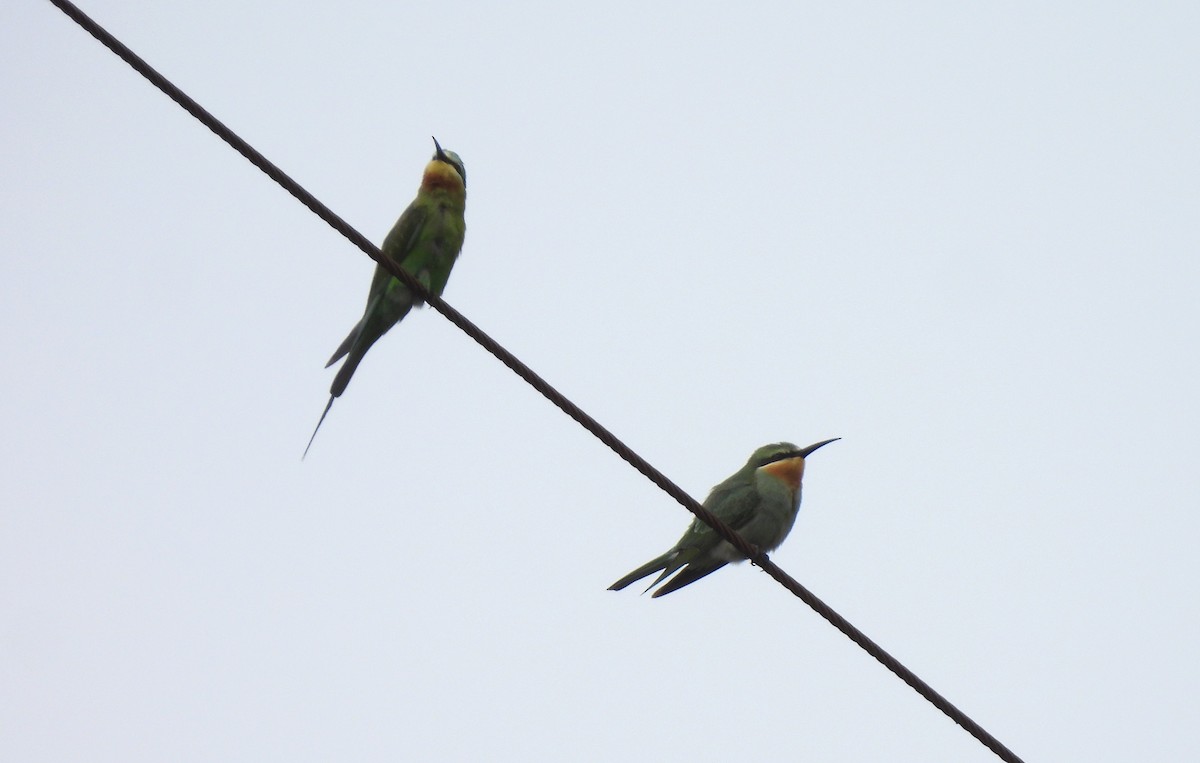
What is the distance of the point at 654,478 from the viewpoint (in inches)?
116

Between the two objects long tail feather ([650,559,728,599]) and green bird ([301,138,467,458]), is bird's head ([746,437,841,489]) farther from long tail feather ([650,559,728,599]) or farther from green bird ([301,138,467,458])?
green bird ([301,138,467,458])

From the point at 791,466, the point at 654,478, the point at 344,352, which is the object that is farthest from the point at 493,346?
the point at 791,466

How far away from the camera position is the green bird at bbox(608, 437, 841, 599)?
5.04 metres

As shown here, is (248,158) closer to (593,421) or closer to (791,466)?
(593,421)

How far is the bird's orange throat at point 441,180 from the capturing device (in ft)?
17.1

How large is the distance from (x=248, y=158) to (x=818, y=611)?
1649mm

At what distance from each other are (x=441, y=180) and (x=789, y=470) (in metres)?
1.90

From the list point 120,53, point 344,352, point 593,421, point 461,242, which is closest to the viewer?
point 120,53

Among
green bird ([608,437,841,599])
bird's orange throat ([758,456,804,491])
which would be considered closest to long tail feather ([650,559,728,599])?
green bird ([608,437,841,599])

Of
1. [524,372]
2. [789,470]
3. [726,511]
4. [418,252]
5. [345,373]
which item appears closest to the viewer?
[524,372]

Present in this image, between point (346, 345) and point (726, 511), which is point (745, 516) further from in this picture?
point (346, 345)

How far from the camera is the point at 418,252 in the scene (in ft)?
16.8

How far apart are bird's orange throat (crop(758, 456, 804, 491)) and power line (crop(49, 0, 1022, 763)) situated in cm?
219

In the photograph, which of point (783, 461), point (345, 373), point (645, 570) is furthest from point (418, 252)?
point (783, 461)
